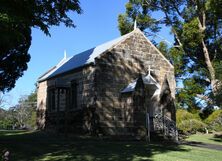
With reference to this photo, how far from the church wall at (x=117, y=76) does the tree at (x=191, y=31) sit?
10833 mm

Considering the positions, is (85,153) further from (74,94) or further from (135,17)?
(135,17)

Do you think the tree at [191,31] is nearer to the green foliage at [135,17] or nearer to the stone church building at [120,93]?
the green foliage at [135,17]

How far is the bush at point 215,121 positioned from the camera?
32.6 meters

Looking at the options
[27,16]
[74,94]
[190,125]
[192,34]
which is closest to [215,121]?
[190,125]

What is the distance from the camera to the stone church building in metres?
23.6

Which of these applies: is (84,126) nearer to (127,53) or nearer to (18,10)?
(127,53)

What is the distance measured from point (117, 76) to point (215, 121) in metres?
12.8

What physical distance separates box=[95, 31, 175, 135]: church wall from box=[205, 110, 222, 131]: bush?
399 inches

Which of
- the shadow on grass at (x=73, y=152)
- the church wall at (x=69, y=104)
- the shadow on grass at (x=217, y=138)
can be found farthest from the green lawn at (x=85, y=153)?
the shadow on grass at (x=217, y=138)

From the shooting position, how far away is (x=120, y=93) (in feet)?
81.3

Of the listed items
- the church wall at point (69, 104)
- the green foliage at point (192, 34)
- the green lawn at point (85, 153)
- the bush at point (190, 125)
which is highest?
the green foliage at point (192, 34)

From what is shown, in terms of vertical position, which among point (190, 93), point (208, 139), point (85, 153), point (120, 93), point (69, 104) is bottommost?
point (85, 153)

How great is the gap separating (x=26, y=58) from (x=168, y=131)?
34.7 ft

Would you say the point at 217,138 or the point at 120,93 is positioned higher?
the point at 120,93
